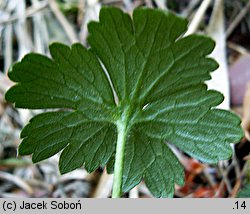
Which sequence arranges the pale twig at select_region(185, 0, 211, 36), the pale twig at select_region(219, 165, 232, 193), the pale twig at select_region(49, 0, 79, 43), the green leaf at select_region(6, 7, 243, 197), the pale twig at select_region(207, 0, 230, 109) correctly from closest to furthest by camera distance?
1. the green leaf at select_region(6, 7, 243, 197)
2. the pale twig at select_region(219, 165, 232, 193)
3. the pale twig at select_region(207, 0, 230, 109)
4. the pale twig at select_region(185, 0, 211, 36)
5. the pale twig at select_region(49, 0, 79, 43)

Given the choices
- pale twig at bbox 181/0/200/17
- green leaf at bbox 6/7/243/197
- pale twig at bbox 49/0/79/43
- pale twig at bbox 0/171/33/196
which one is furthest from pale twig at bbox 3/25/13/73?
green leaf at bbox 6/7/243/197

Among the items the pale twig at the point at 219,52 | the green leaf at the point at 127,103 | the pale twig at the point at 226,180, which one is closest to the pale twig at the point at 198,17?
the pale twig at the point at 219,52

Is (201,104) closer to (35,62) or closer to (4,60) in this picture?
(35,62)

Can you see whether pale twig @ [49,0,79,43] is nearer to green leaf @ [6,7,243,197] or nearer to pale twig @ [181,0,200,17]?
pale twig @ [181,0,200,17]

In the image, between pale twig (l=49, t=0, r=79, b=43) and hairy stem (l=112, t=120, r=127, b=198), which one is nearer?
hairy stem (l=112, t=120, r=127, b=198)

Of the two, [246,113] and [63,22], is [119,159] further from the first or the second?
[63,22]

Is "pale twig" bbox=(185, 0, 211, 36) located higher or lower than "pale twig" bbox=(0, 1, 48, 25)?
lower
